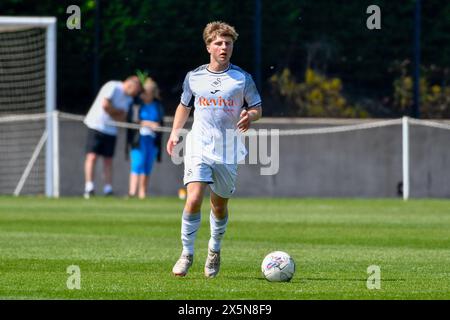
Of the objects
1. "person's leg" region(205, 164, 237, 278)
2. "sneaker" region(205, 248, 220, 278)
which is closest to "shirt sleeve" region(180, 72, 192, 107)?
"person's leg" region(205, 164, 237, 278)

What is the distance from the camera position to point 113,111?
1033 inches

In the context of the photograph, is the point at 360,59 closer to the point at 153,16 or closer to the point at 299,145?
the point at 299,145

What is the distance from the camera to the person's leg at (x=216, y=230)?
11.6 m

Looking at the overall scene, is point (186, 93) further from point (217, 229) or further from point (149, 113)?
point (149, 113)

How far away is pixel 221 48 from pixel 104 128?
14779mm

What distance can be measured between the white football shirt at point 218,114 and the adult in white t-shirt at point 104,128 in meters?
14.1

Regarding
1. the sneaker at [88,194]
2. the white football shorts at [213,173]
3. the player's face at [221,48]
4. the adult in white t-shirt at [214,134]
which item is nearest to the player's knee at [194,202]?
the adult in white t-shirt at [214,134]

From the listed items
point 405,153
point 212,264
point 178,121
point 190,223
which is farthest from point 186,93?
point 405,153

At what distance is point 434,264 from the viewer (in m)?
12.8

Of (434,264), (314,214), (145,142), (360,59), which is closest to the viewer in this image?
(434,264)

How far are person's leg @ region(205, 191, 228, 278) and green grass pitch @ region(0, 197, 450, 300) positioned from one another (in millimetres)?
167

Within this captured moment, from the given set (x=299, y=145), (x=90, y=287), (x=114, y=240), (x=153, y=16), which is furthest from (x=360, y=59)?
(x=90, y=287)

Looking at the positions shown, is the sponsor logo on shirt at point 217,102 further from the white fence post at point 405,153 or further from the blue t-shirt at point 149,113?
the white fence post at point 405,153
